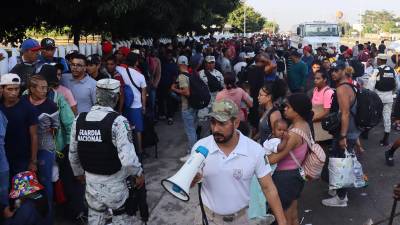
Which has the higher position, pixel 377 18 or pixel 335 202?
pixel 377 18

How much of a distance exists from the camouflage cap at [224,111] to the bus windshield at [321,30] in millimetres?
20540

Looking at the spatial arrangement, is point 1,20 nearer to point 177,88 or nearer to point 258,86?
point 177,88

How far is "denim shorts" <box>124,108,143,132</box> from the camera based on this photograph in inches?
267

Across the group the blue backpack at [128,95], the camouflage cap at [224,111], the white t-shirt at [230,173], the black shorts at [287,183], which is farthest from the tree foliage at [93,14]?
the white t-shirt at [230,173]

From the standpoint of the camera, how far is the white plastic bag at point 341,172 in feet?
17.7

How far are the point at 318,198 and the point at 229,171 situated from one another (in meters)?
3.55

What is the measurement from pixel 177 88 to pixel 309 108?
11.9ft

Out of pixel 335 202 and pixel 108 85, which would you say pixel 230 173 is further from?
→ pixel 335 202

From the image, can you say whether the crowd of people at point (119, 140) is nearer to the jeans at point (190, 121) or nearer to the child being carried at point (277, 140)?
the child being carried at point (277, 140)

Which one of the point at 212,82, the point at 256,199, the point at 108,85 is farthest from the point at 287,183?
the point at 212,82

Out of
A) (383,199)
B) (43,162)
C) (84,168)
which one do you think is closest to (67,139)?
(43,162)

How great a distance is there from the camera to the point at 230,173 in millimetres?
2852

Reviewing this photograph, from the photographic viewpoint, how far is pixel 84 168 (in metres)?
3.67

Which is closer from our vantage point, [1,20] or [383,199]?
[383,199]
